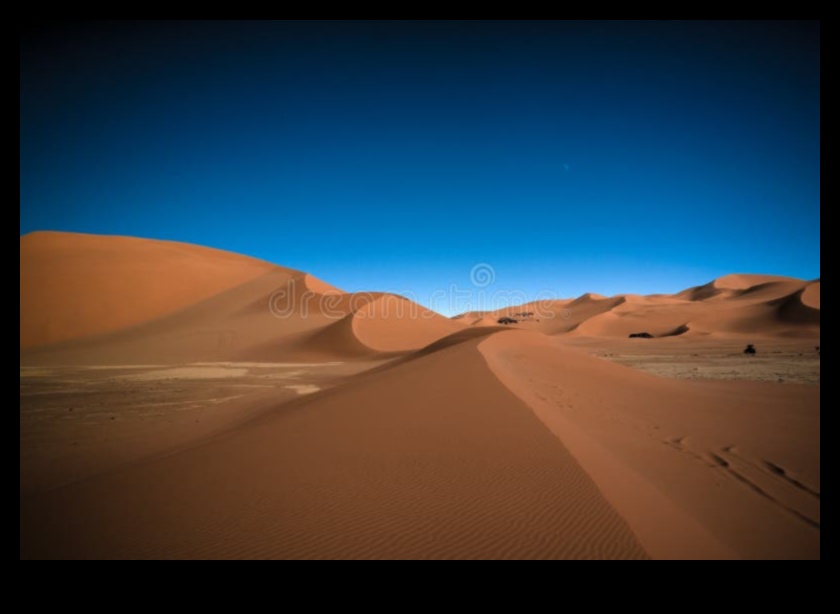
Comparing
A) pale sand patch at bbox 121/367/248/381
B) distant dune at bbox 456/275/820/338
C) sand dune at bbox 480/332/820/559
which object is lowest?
pale sand patch at bbox 121/367/248/381

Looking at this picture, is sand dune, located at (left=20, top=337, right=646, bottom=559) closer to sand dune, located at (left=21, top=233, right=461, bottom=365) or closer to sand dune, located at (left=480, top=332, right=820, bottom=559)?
sand dune, located at (left=480, top=332, right=820, bottom=559)

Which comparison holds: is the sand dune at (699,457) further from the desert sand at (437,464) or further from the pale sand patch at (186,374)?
the pale sand patch at (186,374)

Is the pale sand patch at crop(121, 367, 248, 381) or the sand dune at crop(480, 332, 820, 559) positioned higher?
the sand dune at crop(480, 332, 820, 559)

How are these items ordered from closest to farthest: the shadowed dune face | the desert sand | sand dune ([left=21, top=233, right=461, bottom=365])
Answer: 1. the desert sand
2. sand dune ([left=21, top=233, right=461, bottom=365])
3. the shadowed dune face

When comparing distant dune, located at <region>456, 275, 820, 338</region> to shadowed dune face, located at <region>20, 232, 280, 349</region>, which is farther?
distant dune, located at <region>456, 275, 820, 338</region>

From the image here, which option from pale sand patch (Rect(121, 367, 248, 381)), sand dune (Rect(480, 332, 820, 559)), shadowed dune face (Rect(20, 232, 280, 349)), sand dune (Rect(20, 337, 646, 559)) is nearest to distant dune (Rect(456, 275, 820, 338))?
sand dune (Rect(480, 332, 820, 559))

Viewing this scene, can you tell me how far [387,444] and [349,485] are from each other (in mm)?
1630

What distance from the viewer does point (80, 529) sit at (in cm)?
417

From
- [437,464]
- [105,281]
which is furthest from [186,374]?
[105,281]

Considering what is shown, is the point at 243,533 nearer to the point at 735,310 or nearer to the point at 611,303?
the point at 735,310

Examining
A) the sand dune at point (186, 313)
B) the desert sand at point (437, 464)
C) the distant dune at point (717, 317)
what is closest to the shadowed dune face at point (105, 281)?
the sand dune at point (186, 313)

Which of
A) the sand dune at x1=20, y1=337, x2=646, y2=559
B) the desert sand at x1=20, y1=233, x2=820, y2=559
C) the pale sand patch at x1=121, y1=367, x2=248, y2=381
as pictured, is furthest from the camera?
the pale sand patch at x1=121, y1=367, x2=248, y2=381

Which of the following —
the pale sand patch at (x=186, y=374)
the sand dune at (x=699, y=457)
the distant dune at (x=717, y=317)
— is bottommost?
the pale sand patch at (x=186, y=374)
